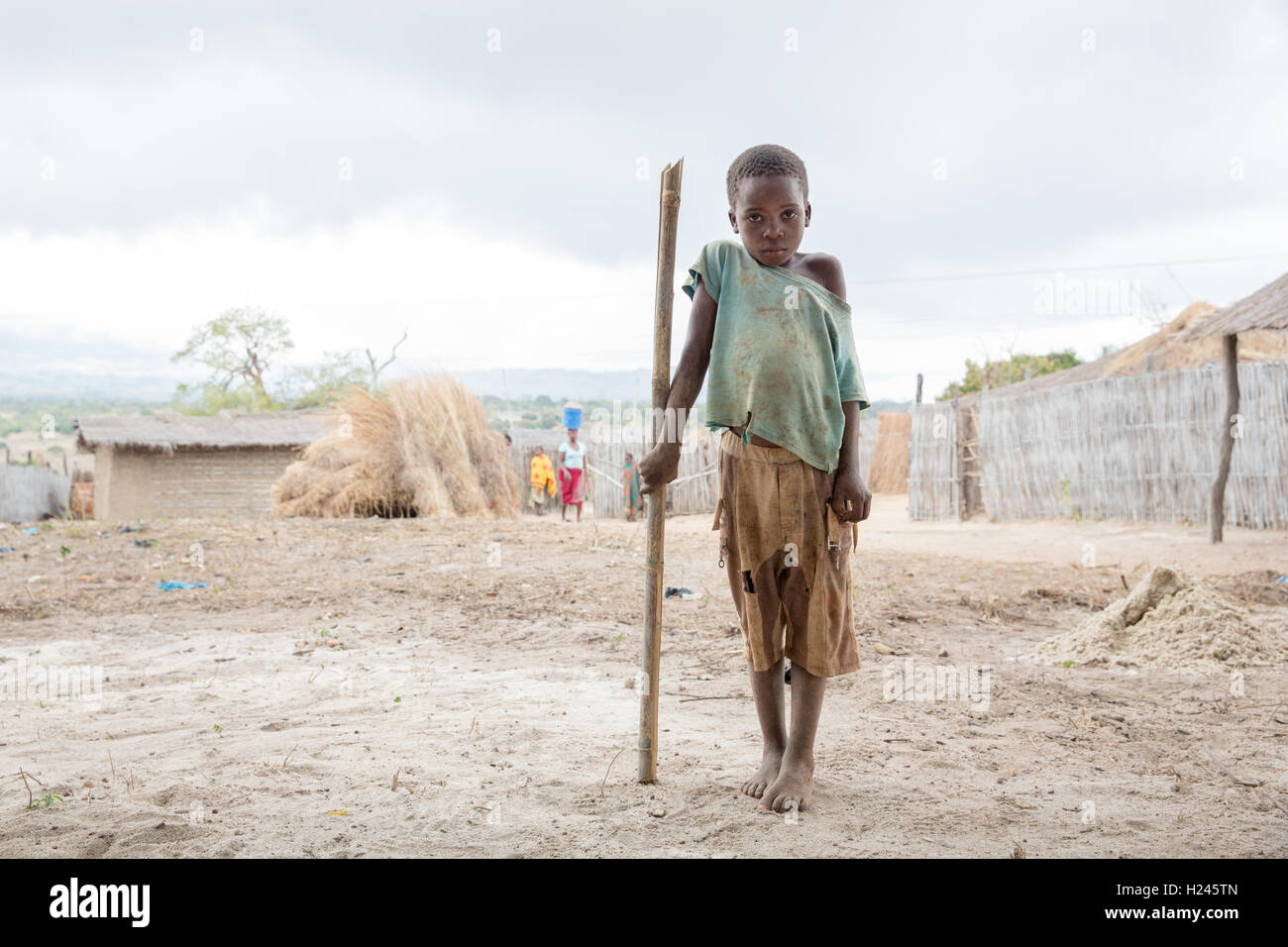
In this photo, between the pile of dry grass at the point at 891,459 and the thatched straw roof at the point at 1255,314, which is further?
the pile of dry grass at the point at 891,459

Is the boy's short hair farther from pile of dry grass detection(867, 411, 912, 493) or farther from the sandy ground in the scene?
pile of dry grass detection(867, 411, 912, 493)

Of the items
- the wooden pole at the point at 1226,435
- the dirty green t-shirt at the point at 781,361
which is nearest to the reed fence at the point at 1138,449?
the wooden pole at the point at 1226,435

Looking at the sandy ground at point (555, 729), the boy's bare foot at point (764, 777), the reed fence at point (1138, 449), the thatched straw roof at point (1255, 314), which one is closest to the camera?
the sandy ground at point (555, 729)

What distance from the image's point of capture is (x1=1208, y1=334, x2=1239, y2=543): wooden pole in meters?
9.41

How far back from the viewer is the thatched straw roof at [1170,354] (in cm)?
1465

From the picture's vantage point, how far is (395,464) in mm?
12680

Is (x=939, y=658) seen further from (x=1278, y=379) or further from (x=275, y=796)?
(x=1278, y=379)

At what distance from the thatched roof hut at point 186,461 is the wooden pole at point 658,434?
695 inches

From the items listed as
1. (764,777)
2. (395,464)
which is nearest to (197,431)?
(395,464)

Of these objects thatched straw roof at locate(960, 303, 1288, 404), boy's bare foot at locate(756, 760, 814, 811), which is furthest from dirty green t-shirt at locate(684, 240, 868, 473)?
thatched straw roof at locate(960, 303, 1288, 404)

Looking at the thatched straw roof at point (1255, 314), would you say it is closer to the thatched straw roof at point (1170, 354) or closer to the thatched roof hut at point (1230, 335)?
the thatched roof hut at point (1230, 335)

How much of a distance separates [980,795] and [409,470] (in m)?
11.0

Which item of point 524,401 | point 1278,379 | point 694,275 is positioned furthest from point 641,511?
point 524,401
